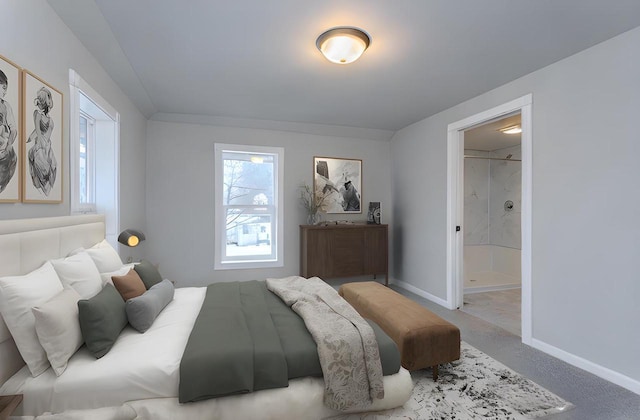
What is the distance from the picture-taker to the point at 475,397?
1.97 metres

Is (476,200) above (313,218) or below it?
above

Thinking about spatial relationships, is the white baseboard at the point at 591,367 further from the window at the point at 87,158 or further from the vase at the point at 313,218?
the window at the point at 87,158

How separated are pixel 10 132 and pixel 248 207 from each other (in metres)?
2.98

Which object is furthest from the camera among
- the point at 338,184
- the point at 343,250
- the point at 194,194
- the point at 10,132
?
the point at 338,184

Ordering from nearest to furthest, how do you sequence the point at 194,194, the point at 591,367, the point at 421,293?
the point at 591,367 → the point at 194,194 → the point at 421,293

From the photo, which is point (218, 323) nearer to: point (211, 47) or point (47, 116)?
point (47, 116)

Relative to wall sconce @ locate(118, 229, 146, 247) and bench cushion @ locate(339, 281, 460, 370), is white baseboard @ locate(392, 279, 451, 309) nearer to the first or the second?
bench cushion @ locate(339, 281, 460, 370)

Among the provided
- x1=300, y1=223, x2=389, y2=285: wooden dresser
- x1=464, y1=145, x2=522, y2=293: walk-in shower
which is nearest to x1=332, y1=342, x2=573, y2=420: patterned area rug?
x1=300, y1=223, x2=389, y2=285: wooden dresser

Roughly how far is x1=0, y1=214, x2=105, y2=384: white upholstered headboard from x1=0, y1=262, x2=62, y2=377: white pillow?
0.06 meters

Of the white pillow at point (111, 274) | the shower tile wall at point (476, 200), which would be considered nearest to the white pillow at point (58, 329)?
the white pillow at point (111, 274)

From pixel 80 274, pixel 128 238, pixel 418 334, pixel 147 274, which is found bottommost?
pixel 418 334

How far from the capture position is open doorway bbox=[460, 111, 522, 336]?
5020mm

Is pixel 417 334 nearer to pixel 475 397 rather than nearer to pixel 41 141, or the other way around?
pixel 475 397

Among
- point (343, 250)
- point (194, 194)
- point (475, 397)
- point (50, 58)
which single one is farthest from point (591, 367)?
point (194, 194)
